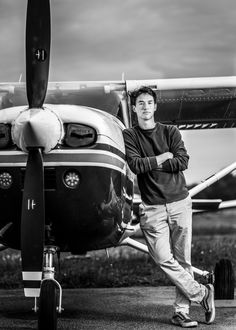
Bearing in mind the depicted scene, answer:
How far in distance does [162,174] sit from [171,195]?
0.53 feet

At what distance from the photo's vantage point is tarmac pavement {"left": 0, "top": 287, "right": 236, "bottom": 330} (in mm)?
4895

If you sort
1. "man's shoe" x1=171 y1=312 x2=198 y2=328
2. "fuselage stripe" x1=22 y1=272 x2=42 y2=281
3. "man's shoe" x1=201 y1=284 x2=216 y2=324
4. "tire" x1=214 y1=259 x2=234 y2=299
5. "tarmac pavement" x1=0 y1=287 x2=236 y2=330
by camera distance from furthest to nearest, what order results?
"tire" x1=214 y1=259 x2=234 y2=299 < "tarmac pavement" x1=0 y1=287 x2=236 y2=330 < "man's shoe" x1=201 y1=284 x2=216 y2=324 < "man's shoe" x1=171 y1=312 x2=198 y2=328 < "fuselage stripe" x1=22 y1=272 x2=42 y2=281

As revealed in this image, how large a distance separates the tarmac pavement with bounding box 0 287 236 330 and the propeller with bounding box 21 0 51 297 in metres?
0.58

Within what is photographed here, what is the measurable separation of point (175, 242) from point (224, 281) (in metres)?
1.89

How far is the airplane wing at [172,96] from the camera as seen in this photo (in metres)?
6.29

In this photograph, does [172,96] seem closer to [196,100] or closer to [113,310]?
[196,100]

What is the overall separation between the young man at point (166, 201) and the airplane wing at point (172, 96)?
1.44m

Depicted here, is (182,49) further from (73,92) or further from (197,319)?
(197,319)

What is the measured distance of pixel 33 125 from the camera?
4203 millimetres

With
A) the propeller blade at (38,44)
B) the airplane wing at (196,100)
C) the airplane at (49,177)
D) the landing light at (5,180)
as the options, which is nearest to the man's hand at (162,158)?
the airplane at (49,177)

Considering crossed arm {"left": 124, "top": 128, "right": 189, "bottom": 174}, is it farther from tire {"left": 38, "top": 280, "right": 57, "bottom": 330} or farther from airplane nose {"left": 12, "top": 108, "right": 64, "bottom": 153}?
tire {"left": 38, "top": 280, "right": 57, "bottom": 330}

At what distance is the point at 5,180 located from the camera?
15.0 ft

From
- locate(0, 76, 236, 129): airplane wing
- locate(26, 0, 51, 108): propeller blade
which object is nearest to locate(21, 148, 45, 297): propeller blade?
locate(26, 0, 51, 108): propeller blade

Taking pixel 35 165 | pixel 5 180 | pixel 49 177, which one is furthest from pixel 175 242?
pixel 5 180
